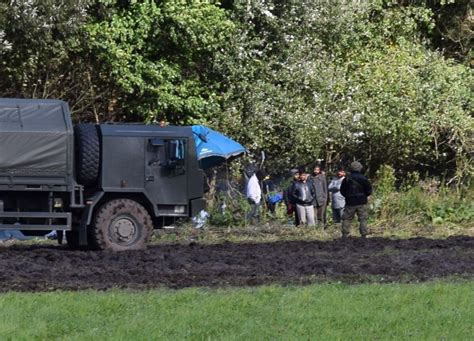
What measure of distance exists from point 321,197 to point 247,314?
1612 cm

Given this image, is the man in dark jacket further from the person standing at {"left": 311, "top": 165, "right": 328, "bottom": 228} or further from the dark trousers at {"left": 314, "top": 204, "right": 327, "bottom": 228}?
the dark trousers at {"left": 314, "top": 204, "right": 327, "bottom": 228}

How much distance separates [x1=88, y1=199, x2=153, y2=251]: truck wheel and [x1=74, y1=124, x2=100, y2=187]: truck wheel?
0.62 meters

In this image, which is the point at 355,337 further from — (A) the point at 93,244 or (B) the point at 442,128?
(B) the point at 442,128

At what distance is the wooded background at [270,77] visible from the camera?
3102 cm

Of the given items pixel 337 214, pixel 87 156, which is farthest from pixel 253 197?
pixel 87 156

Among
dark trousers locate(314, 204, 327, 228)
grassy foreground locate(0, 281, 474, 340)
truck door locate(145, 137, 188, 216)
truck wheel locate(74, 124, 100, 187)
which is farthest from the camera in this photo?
dark trousers locate(314, 204, 327, 228)

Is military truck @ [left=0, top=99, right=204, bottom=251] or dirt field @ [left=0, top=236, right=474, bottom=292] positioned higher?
military truck @ [left=0, top=99, right=204, bottom=251]

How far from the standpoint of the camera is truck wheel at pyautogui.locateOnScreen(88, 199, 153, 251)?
23.5 m

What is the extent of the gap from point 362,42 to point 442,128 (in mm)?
3529

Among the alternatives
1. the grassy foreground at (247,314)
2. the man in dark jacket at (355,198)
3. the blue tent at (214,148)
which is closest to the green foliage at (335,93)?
the blue tent at (214,148)

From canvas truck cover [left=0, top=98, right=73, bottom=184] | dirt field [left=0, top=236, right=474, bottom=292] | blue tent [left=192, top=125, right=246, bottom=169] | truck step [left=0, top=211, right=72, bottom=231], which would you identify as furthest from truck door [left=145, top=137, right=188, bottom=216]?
blue tent [left=192, top=125, right=246, bottom=169]

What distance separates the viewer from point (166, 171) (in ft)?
78.6

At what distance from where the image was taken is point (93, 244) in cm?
2364

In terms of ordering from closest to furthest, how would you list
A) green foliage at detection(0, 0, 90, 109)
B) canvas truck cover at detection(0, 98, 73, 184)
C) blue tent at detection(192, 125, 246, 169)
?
canvas truck cover at detection(0, 98, 73, 184), green foliage at detection(0, 0, 90, 109), blue tent at detection(192, 125, 246, 169)
